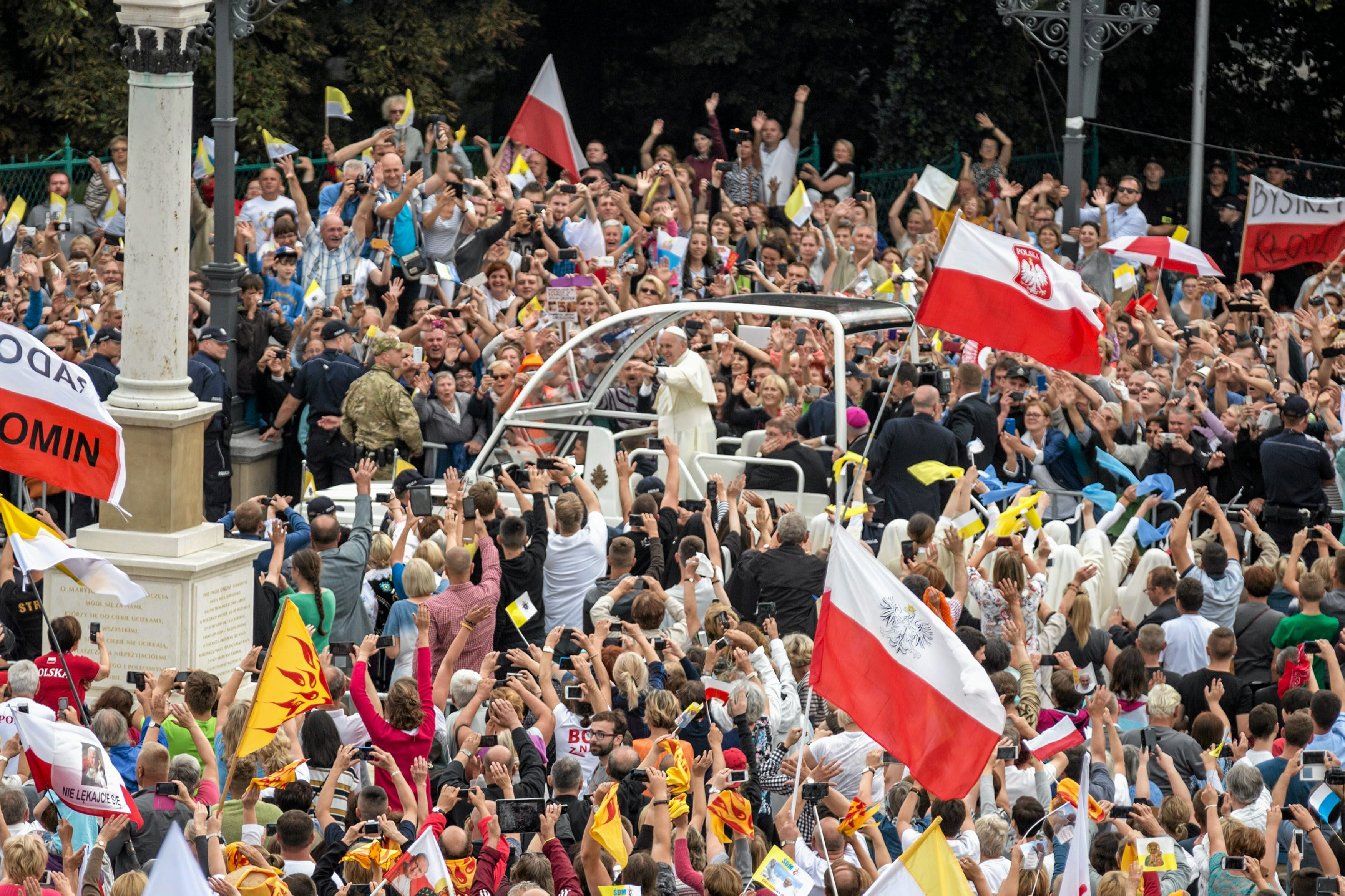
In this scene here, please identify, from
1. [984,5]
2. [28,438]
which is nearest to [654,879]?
[28,438]

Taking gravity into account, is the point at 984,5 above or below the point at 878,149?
above

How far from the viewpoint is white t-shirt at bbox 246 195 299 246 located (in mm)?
18078

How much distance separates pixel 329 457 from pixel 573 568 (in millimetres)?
3331

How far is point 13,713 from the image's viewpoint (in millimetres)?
8867

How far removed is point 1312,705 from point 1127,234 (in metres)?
10.6

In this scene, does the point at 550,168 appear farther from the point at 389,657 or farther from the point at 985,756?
the point at 985,756

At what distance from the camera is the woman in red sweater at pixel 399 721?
958 centimetres

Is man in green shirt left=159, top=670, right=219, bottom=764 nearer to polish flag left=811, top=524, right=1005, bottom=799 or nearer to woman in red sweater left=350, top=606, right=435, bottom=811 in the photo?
woman in red sweater left=350, top=606, right=435, bottom=811

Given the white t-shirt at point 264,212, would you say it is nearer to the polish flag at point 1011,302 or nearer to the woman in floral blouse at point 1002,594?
the polish flag at point 1011,302

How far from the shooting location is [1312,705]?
10039 mm

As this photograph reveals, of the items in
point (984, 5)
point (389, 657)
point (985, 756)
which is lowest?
point (389, 657)

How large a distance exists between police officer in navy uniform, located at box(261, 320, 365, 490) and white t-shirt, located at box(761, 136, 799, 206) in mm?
6820

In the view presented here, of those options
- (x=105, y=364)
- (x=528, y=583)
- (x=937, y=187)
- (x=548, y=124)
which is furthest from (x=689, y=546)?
(x=937, y=187)

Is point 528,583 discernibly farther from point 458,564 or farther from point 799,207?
point 799,207
